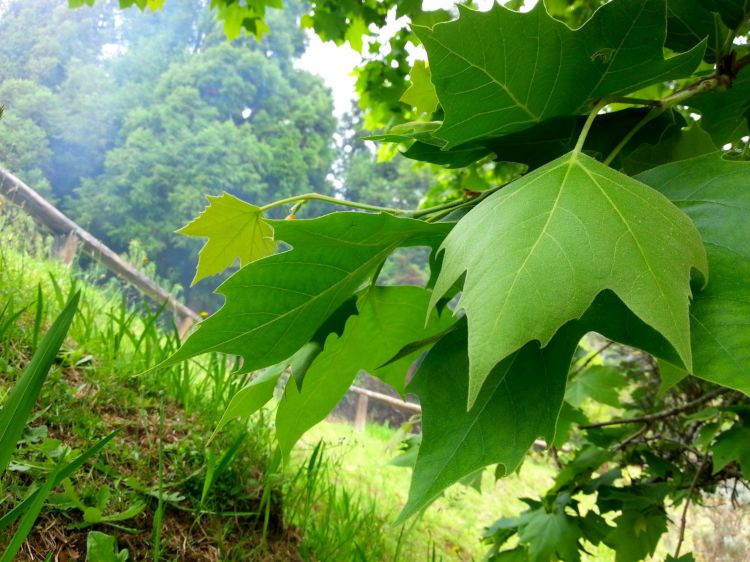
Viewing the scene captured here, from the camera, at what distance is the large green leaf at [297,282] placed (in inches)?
9.5

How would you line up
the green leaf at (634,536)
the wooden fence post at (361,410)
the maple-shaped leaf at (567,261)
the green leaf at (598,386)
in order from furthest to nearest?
the wooden fence post at (361,410) < the green leaf at (598,386) < the green leaf at (634,536) < the maple-shaped leaf at (567,261)

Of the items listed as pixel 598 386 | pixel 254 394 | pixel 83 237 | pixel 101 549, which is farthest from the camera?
pixel 83 237

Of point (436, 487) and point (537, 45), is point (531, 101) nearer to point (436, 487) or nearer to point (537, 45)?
point (537, 45)

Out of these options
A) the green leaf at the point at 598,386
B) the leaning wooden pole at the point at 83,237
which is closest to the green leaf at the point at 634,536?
the green leaf at the point at 598,386

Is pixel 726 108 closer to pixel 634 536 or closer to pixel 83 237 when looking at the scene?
pixel 634 536

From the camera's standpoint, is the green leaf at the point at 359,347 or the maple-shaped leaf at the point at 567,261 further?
the green leaf at the point at 359,347

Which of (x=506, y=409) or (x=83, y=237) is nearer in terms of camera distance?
(x=506, y=409)

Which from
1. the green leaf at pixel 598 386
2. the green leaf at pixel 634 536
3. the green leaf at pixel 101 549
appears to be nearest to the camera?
the green leaf at pixel 101 549

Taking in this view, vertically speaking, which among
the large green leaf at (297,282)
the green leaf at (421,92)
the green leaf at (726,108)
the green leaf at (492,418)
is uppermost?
the green leaf at (421,92)

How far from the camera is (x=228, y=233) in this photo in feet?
1.15

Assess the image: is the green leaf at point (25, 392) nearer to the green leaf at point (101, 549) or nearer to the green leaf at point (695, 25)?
the green leaf at point (101, 549)

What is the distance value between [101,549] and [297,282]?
1.54 feet

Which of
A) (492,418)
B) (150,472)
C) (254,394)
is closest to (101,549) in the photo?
(150,472)

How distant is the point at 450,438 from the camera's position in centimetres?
23
